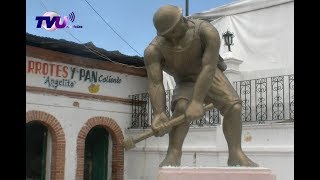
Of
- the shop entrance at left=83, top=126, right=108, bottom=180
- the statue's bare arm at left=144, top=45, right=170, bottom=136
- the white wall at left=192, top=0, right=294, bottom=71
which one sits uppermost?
the white wall at left=192, top=0, right=294, bottom=71

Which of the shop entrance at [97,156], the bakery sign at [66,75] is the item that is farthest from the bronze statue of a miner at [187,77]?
the shop entrance at [97,156]

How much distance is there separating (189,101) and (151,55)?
649 millimetres

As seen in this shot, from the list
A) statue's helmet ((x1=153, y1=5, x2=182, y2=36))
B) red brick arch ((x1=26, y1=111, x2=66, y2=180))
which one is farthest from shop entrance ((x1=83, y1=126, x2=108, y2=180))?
statue's helmet ((x1=153, y1=5, x2=182, y2=36))

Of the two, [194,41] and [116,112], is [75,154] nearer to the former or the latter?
[116,112]

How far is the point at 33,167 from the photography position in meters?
14.3

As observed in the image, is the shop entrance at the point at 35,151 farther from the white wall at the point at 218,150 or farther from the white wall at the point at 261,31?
the white wall at the point at 261,31

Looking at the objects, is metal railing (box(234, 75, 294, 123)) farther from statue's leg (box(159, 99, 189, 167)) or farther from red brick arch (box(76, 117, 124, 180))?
statue's leg (box(159, 99, 189, 167))

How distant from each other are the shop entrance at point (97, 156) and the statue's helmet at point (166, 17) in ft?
31.9

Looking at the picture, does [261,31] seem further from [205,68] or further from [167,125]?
[167,125]

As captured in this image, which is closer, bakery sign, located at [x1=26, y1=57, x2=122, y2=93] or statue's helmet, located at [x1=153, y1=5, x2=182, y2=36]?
statue's helmet, located at [x1=153, y1=5, x2=182, y2=36]

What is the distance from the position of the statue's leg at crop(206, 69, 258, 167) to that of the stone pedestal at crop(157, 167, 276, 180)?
0.89ft

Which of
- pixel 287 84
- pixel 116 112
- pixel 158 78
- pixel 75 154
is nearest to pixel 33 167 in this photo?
pixel 75 154

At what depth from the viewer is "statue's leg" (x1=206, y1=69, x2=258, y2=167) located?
557 centimetres

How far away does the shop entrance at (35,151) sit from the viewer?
14034 millimetres
